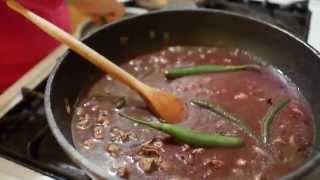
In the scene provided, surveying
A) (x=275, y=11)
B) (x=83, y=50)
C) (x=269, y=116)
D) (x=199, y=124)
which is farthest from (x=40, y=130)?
(x=275, y=11)

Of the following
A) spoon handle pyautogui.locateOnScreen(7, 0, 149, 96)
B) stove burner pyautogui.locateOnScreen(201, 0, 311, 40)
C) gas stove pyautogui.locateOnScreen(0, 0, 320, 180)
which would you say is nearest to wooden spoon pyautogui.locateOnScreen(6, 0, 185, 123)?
spoon handle pyautogui.locateOnScreen(7, 0, 149, 96)

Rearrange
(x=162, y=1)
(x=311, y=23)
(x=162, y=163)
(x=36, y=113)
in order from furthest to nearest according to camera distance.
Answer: (x=162, y=1), (x=311, y=23), (x=36, y=113), (x=162, y=163)

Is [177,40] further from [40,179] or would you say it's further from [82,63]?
[40,179]

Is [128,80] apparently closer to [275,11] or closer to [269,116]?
[269,116]

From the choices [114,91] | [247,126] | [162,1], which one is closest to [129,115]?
[114,91]

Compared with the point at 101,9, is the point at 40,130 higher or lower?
lower

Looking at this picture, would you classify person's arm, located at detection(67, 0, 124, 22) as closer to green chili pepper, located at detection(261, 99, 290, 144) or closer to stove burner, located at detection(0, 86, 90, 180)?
stove burner, located at detection(0, 86, 90, 180)

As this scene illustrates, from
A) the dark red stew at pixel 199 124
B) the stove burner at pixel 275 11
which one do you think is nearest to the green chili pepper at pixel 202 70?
the dark red stew at pixel 199 124
